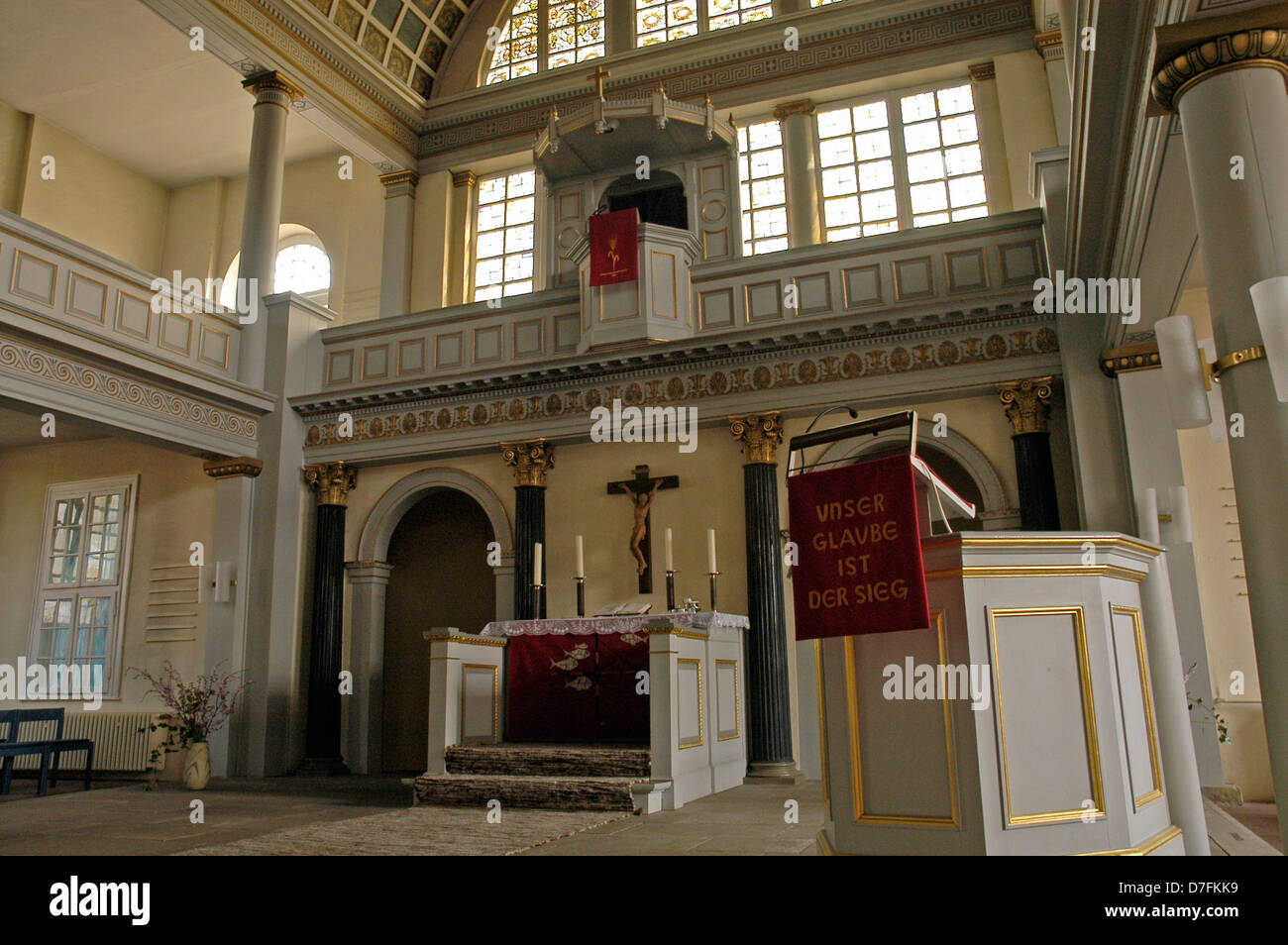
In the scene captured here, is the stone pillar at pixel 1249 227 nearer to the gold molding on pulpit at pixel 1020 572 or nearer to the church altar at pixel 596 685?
the gold molding on pulpit at pixel 1020 572

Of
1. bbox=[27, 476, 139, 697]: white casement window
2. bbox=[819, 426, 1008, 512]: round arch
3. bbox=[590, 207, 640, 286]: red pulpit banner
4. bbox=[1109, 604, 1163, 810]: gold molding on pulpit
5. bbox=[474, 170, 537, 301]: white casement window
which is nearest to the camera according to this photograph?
bbox=[1109, 604, 1163, 810]: gold molding on pulpit

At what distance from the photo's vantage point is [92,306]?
28.7 feet

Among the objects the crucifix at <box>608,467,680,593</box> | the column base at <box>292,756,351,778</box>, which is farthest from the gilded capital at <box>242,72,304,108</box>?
the column base at <box>292,756,351,778</box>

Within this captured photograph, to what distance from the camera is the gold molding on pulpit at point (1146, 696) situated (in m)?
3.51

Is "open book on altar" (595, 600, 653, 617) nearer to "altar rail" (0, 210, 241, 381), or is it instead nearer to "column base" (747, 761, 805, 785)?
"column base" (747, 761, 805, 785)

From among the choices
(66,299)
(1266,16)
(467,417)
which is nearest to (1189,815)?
(1266,16)

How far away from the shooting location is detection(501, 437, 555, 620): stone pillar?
979 cm

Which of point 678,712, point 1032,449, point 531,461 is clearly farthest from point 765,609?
point 531,461

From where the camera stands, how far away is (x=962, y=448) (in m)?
8.72

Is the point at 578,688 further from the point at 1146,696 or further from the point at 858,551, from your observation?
the point at 1146,696

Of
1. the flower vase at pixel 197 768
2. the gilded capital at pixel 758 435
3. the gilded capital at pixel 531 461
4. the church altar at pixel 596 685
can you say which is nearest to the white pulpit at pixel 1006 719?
the church altar at pixel 596 685

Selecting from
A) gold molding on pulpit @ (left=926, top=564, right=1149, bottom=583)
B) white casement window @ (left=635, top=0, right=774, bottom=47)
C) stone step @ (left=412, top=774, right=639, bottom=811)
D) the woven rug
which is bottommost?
the woven rug

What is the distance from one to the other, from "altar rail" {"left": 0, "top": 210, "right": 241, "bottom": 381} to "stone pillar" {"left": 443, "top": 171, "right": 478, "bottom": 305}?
11.4 ft
